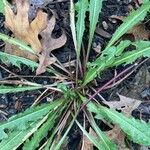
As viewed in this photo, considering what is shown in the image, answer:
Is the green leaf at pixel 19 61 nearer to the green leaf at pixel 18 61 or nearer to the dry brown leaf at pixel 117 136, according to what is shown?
the green leaf at pixel 18 61

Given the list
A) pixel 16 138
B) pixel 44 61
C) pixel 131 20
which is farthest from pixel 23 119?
pixel 131 20

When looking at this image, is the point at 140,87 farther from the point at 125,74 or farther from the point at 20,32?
the point at 20,32

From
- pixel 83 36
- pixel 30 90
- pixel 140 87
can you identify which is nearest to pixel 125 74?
pixel 140 87

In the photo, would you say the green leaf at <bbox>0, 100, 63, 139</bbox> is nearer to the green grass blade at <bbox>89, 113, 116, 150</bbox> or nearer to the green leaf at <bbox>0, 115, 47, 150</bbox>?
the green leaf at <bbox>0, 115, 47, 150</bbox>

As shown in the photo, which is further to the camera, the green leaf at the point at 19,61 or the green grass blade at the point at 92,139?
the green leaf at the point at 19,61

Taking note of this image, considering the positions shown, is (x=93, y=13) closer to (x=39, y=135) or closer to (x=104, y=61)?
(x=104, y=61)

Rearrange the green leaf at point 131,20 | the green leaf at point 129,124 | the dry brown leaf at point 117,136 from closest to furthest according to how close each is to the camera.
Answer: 1. the green leaf at point 129,124
2. the dry brown leaf at point 117,136
3. the green leaf at point 131,20

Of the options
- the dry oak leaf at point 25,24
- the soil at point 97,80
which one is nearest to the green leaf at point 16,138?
the soil at point 97,80
